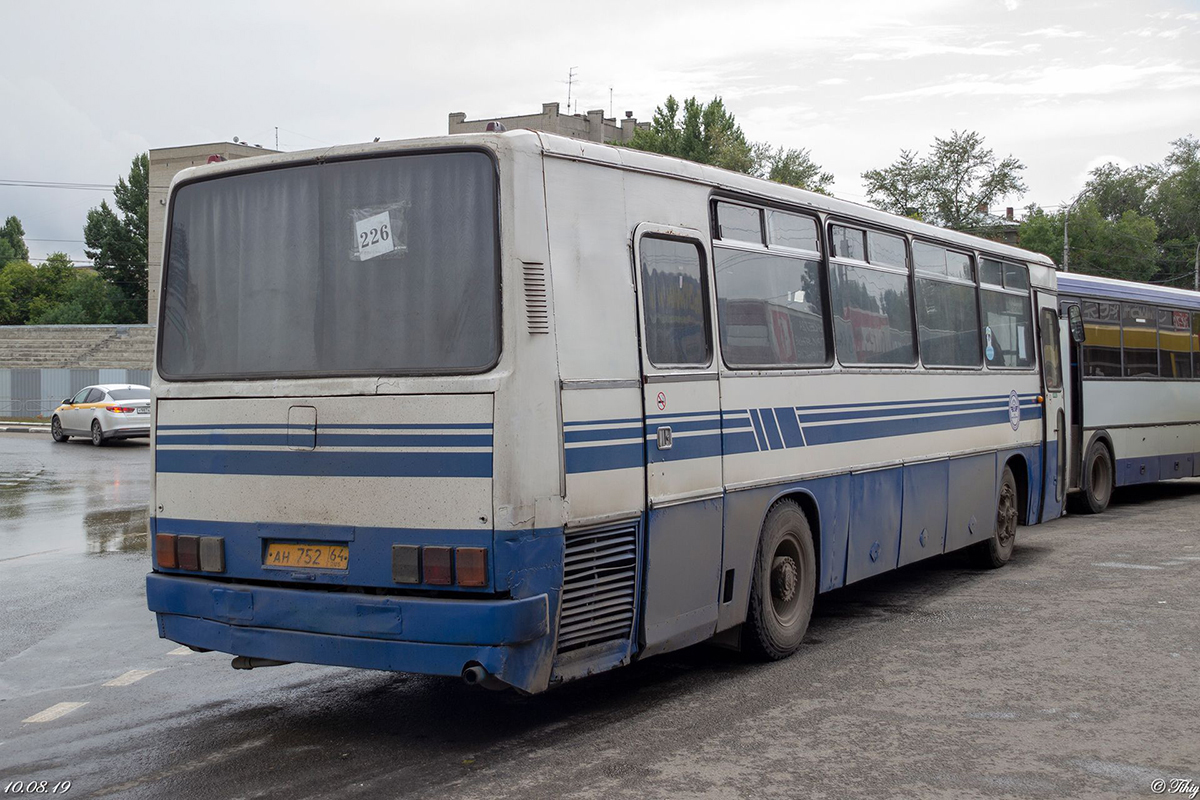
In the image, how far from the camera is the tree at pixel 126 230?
98.4m

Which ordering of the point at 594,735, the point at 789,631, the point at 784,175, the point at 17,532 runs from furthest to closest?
the point at 784,175 → the point at 17,532 → the point at 789,631 → the point at 594,735

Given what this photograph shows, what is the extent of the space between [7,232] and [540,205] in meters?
140

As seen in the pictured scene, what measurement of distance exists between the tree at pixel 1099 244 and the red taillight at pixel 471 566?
92.2m

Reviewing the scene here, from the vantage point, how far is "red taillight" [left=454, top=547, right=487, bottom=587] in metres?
5.71

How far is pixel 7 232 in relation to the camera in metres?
131

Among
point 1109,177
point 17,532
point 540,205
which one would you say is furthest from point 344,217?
point 1109,177

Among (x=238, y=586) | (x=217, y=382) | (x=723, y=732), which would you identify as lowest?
(x=723, y=732)

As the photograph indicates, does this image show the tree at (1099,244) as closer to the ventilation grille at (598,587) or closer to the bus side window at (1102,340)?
the bus side window at (1102,340)

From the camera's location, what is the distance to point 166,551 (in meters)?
6.65

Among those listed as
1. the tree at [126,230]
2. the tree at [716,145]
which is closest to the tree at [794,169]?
A: the tree at [716,145]

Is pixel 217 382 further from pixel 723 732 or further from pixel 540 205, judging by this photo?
pixel 723 732

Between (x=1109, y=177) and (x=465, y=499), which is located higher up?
(x=1109, y=177)

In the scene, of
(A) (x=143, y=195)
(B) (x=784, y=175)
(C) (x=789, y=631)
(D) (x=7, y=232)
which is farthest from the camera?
(D) (x=7, y=232)
